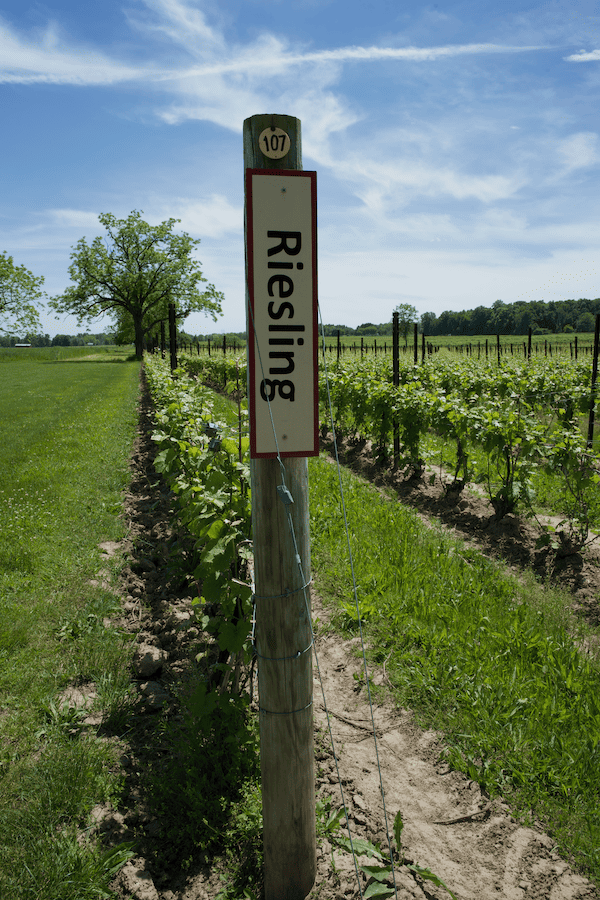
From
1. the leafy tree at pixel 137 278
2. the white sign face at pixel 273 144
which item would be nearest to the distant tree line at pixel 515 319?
the leafy tree at pixel 137 278

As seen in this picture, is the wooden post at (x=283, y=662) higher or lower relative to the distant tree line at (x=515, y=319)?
lower

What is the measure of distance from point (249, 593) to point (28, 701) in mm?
1396

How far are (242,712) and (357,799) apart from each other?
70 cm

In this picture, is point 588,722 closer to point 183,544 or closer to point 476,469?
point 183,544

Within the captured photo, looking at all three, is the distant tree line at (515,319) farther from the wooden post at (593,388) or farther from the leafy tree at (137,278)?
the wooden post at (593,388)

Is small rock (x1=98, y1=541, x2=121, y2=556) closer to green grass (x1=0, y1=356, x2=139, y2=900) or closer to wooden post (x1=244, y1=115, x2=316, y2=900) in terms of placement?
green grass (x1=0, y1=356, x2=139, y2=900)

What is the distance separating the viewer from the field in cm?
212

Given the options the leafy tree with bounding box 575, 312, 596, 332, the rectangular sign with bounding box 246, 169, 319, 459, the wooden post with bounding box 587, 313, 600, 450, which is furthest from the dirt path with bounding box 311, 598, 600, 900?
the leafy tree with bounding box 575, 312, 596, 332

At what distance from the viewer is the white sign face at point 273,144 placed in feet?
5.51

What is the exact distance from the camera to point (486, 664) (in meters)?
3.24

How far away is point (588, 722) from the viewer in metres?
2.78

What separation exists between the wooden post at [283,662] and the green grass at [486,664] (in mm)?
1045

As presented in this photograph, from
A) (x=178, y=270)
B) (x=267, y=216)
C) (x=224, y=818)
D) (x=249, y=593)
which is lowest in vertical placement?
(x=224, y=818)

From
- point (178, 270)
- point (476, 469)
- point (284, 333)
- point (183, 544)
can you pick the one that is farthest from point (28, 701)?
point (178, 270)
